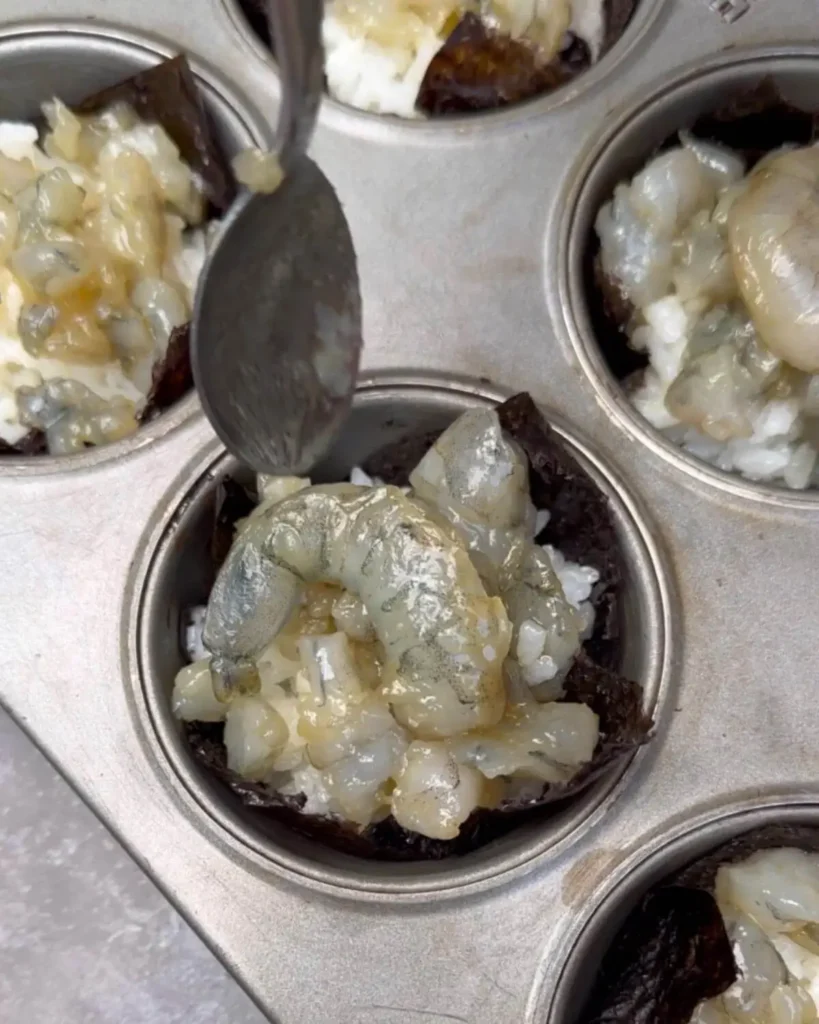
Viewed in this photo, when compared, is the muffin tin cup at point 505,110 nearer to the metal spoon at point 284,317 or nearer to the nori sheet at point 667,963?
the metal spoon at point 284,317

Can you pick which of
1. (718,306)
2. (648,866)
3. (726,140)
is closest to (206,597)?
(648,866)

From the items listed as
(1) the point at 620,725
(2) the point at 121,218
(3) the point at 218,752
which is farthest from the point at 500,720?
(2) the point at 121,218

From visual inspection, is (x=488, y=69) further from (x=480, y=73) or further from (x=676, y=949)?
(x=676, y=949)

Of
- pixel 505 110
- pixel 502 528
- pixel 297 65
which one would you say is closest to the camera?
pixel 297 65

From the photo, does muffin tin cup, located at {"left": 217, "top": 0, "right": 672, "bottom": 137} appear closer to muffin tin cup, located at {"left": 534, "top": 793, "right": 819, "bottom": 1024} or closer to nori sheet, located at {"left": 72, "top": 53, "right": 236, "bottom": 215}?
nori sheet, located at {"left": 72, "top": 53, "right": 236, "bottom": 215}

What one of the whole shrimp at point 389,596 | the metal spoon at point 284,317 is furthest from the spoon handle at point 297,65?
the whole shrimp at point 389,596

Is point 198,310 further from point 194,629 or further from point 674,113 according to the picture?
point 674,113
